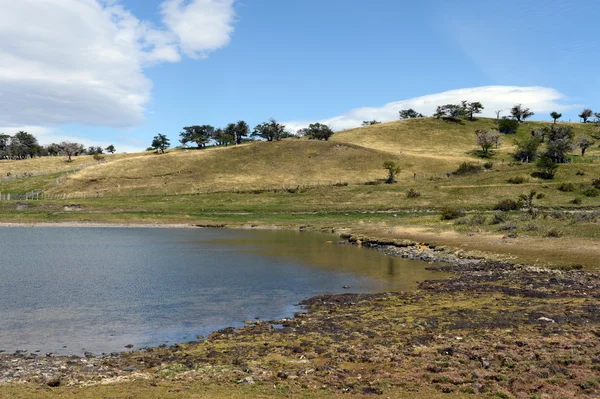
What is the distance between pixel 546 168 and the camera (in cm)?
11825

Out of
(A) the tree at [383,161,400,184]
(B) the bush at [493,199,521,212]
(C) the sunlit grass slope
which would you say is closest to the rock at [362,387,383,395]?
(B) the bush at [493,199,521,212]

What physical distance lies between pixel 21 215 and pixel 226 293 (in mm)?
73204

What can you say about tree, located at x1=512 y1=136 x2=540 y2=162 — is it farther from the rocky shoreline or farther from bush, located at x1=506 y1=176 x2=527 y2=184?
the rocky shoreline

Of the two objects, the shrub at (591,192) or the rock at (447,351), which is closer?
the rock at (447,351)

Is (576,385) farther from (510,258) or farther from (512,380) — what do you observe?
(510,258)

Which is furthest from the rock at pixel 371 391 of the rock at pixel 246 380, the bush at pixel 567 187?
the bush at pixel 567 187

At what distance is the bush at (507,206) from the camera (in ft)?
287

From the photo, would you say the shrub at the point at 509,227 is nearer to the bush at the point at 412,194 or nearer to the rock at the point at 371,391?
the bush at the point at 412,194

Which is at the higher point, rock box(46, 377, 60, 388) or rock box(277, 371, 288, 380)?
rock box(46, 377, 60, 388)

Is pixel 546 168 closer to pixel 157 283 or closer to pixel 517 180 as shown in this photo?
pixel 517 180

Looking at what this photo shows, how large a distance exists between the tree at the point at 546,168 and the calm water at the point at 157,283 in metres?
74.6

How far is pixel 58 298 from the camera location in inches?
1215

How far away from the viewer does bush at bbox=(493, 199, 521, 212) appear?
3445 inches

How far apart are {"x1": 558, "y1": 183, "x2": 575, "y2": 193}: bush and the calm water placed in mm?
60743
